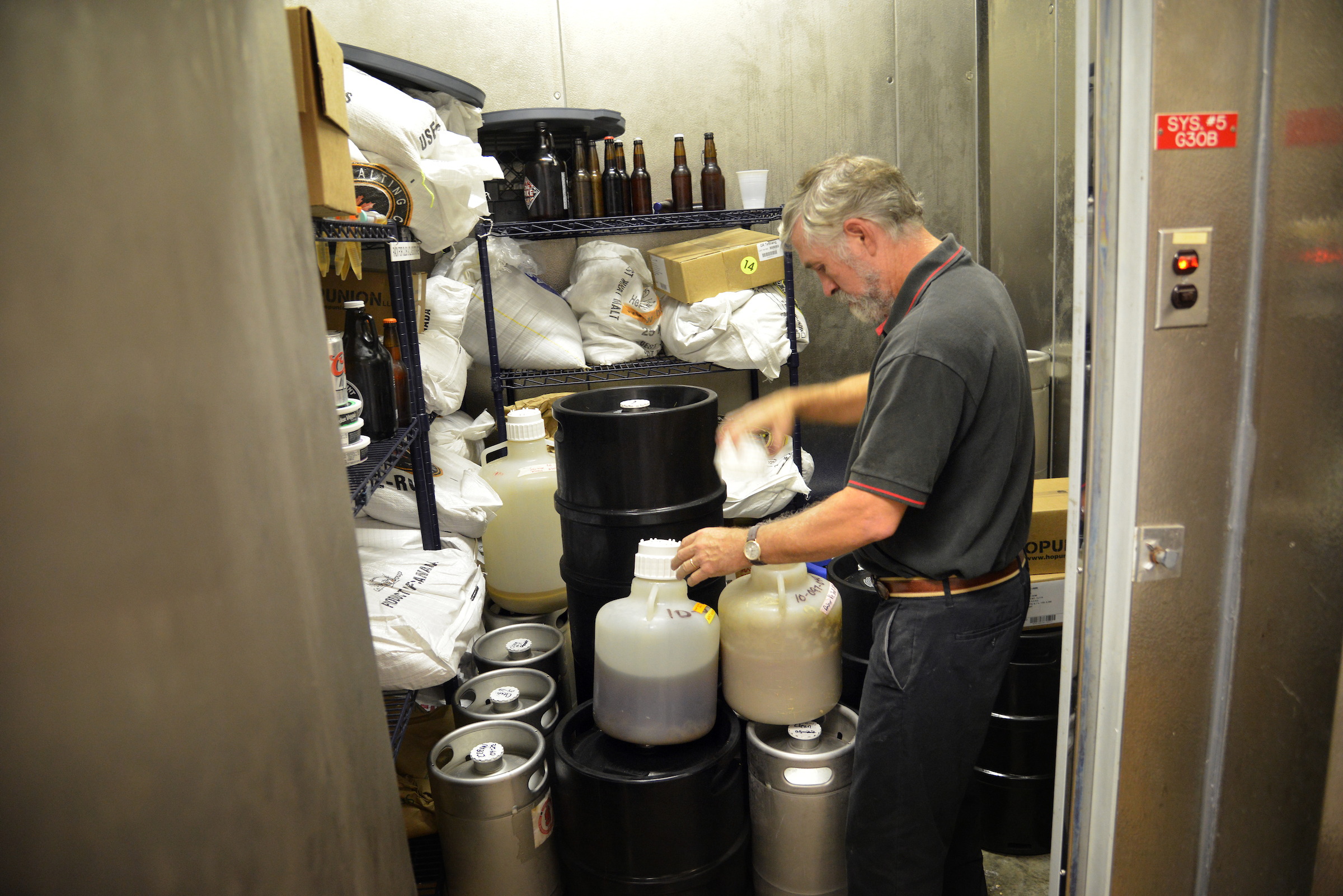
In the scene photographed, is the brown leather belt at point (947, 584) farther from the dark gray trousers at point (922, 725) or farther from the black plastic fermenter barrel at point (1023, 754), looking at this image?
the black plastic fermenter barrel at point (1023, 754)

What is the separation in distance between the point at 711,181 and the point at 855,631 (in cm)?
218

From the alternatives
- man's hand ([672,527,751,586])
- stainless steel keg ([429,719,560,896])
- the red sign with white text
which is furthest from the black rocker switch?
stainless steel keg ([429,719,560,896])

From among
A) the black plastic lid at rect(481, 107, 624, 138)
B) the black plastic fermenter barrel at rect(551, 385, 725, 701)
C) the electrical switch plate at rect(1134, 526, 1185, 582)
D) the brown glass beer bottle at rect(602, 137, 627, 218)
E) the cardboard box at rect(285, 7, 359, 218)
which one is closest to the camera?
the electrical switch plate at rect(1134, 526, 1185, 582)

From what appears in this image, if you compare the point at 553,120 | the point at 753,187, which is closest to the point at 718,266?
the point at 753,187

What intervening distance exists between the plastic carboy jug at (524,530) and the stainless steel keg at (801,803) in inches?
32.7

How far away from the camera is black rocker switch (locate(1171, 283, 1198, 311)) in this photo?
3.21 feet

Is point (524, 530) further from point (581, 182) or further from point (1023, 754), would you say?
point (581, 182)

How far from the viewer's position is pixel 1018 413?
144 cm

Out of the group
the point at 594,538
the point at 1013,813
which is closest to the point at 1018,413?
the point at 594,538

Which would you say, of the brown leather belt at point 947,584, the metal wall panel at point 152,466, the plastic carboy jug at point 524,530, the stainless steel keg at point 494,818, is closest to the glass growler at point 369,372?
the plastic carboy jug at point 524,530

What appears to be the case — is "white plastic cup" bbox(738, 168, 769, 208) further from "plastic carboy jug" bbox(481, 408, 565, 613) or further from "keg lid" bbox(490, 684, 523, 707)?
"keg lid" bbox(490, 684, 523, 707)

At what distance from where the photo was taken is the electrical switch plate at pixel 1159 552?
3.44 ft

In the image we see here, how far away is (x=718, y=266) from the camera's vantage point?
10.3ft

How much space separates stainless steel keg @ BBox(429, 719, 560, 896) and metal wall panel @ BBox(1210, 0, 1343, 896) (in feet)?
3.73
